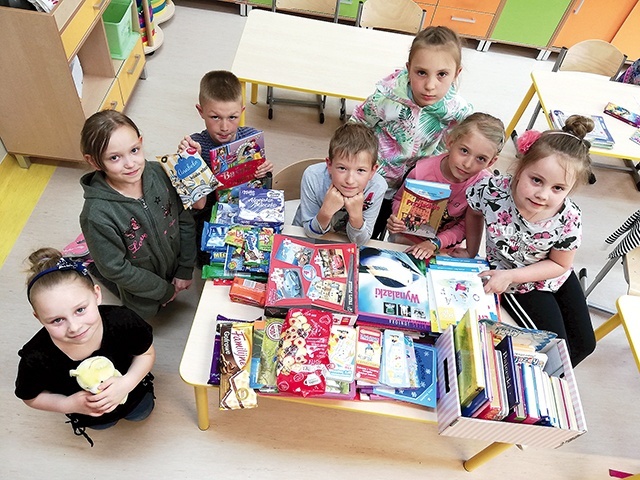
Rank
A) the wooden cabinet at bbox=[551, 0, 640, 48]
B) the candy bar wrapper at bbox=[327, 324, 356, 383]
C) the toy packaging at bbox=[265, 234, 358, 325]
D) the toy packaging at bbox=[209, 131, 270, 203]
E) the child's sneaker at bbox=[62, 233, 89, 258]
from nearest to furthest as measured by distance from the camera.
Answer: the candy bar wrapper at bbox=[327, 324, 356, 383] < the toy packaging at bbox=[265, 234, 358, 325] < the toy packaging at bbox=[209, 131, 270, 203] < the child's sneaker at bbox=[62, 233, 89, 258] < the wooden cabinet at bbox=[551, 0, 640, 48]

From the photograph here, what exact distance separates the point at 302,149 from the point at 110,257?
207 cm

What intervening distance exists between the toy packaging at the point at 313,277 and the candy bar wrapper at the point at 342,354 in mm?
46

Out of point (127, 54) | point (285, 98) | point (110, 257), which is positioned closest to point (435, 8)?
point (285, 98)

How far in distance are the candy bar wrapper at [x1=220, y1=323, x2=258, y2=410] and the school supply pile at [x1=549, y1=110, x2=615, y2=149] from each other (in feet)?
7.79

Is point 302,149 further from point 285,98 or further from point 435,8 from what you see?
point 435,8

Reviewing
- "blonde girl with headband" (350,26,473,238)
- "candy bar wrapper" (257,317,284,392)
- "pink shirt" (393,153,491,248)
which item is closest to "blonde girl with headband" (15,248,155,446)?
"candy bar wrapper" (257,317,284,392)

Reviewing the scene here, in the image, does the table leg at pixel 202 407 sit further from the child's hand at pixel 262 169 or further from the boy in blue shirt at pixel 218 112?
the child's hand at pixel 262 169

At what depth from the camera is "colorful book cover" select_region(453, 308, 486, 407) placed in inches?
54.6

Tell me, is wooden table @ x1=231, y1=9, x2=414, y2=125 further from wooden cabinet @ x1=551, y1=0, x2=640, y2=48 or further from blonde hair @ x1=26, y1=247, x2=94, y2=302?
wooden cabinet @ x1=551, y1=0, x2=640, y2=48

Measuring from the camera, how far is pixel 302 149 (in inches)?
140

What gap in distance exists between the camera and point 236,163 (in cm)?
206

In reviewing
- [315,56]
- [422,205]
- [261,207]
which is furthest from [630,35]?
[261,207]

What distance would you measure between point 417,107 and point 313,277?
1066 mm

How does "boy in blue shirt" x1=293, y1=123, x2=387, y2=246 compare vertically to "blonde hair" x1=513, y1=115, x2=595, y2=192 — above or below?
below
